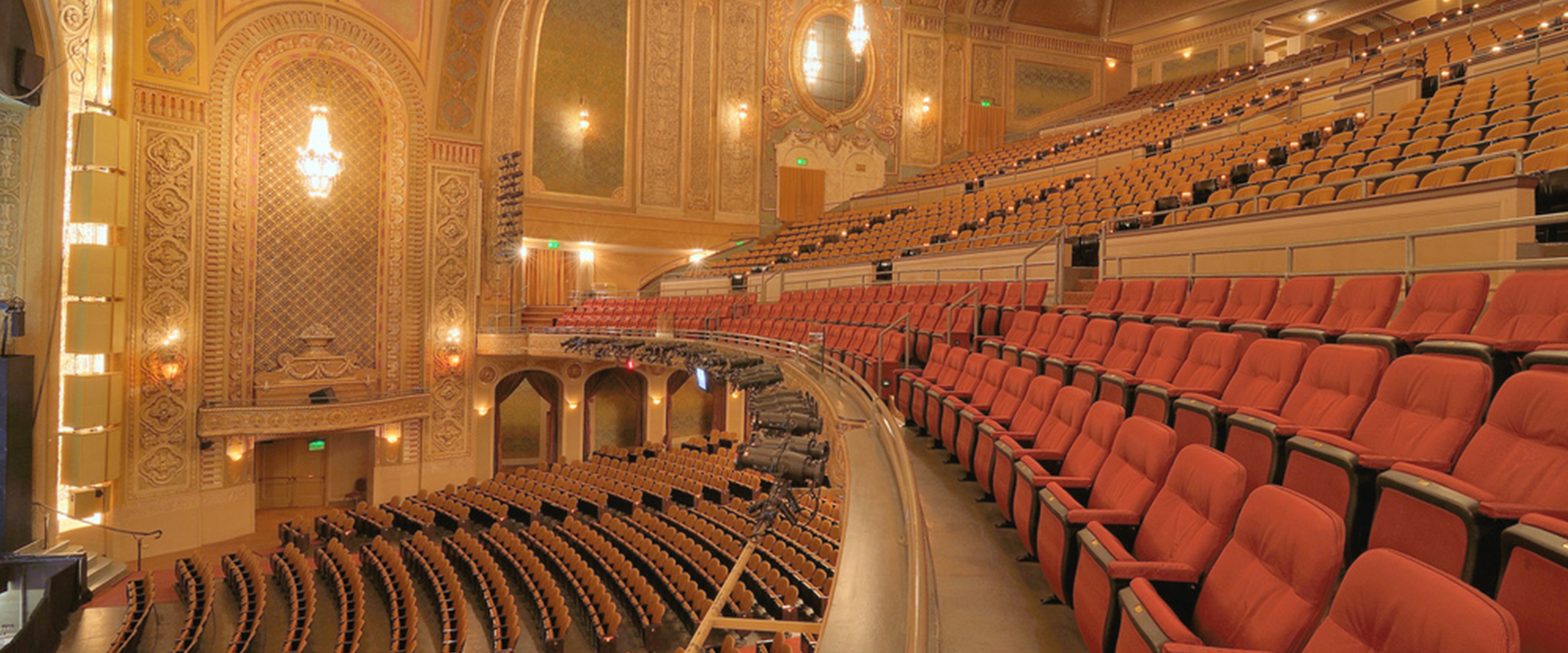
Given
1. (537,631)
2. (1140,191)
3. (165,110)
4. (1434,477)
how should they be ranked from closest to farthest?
(1434,477) < (537,631) < (1140,191) < (165,110)

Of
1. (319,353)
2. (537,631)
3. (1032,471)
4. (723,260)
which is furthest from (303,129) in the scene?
(1032,471)

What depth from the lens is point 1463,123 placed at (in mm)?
4590

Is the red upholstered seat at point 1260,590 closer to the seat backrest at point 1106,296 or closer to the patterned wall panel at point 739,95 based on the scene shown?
the seat backrest at point 1106,296

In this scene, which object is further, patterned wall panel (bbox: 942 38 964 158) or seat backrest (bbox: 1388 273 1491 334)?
patterned wall panel (bbox: 942 38 964 158)

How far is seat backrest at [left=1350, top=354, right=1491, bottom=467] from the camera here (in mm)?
1514

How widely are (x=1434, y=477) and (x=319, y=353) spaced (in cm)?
1076

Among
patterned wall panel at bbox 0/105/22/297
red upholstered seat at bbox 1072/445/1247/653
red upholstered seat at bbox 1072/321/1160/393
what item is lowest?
red upholstered seat at bbox 1072/445/1247/653

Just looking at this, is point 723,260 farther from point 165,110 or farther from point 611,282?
point 165,110

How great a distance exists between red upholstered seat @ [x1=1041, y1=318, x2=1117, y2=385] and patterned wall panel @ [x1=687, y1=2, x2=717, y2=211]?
33.2 ft

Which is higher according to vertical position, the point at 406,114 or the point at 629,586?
the point at 406,114

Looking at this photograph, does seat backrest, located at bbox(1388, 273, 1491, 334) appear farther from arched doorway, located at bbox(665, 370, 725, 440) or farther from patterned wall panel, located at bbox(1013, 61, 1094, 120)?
patterned wall panel, located at bbox(1013, 61, 1094, 120)

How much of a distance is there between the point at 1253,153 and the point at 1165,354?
484 cm

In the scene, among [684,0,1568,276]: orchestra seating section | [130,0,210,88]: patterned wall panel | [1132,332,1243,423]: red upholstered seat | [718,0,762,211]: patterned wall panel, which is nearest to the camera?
[1132,332,1243,423]: red upholstered seat

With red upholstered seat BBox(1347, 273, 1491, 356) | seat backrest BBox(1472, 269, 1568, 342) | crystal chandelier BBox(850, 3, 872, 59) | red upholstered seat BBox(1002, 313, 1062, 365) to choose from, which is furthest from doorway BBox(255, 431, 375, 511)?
seat backrest BBox(1472, 269, 1568, 342)
